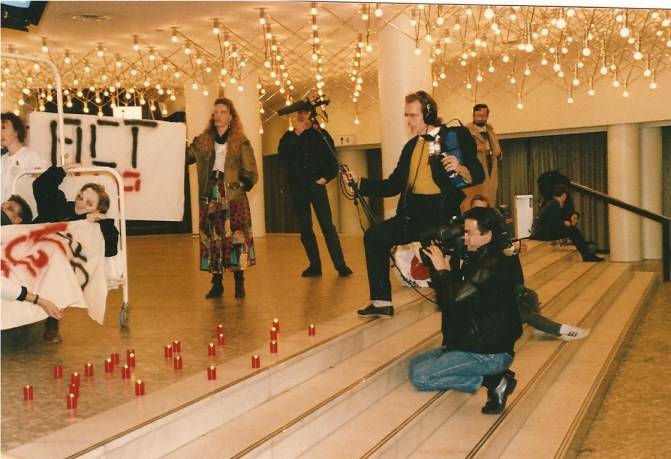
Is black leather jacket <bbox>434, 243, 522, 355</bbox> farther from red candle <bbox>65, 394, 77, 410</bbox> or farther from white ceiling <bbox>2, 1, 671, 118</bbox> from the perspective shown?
white ceiling <bbox>2, 1, 671, 118</bbox>

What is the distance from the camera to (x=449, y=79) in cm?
1317

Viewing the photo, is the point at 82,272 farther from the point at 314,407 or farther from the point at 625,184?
the point at 625,184

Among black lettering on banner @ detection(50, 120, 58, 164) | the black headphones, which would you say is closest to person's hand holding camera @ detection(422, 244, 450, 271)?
the black headphones

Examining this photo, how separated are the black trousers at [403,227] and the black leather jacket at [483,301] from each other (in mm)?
648

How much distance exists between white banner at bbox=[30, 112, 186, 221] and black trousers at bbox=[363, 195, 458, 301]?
1.19m

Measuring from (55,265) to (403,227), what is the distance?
6.50 ft

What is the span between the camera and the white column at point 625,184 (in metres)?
12.1

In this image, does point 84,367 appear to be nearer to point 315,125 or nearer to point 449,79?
point 315,125

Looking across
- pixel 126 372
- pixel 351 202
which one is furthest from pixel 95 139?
pixel 351 202

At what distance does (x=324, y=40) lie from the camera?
10477 millimetres

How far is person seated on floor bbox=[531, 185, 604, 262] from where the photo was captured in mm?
9617

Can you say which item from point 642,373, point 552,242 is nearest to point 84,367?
point 642,373

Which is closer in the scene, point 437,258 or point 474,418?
point 437,258

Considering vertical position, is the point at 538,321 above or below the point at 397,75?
below
